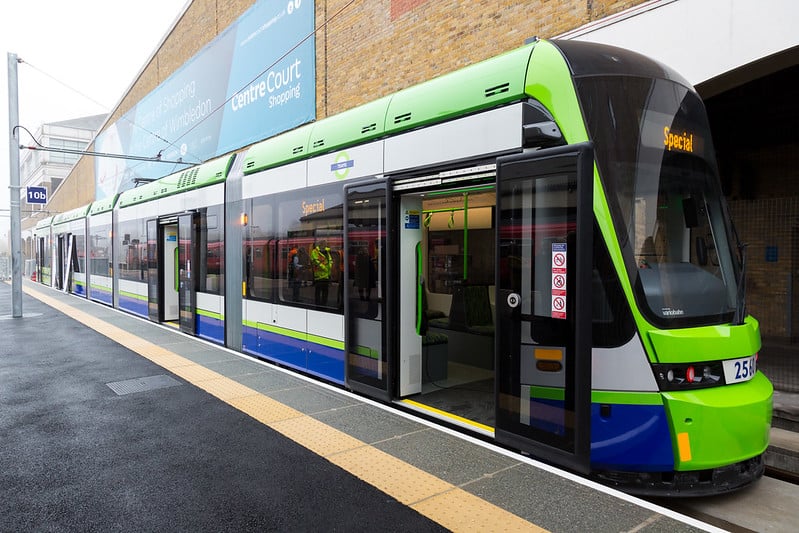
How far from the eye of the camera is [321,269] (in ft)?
20.5

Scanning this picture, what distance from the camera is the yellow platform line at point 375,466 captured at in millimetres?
3143

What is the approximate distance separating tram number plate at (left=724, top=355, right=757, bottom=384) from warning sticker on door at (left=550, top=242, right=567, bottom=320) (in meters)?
1.13

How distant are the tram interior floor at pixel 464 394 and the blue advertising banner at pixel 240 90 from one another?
8.99m

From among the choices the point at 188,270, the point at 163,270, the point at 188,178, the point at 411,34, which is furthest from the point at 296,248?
the point at 163,270

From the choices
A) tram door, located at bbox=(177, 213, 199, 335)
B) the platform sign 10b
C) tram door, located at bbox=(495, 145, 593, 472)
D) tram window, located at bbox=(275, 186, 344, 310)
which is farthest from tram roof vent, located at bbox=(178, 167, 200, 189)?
the platform sign 10b

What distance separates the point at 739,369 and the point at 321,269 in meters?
4.24

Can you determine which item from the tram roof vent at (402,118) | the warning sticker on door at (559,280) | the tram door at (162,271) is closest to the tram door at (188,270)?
the tram door at (162,271)

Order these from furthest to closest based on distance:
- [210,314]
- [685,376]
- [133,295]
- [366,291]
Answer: [133,295] → [210,314] → [366,291] → [685,376]

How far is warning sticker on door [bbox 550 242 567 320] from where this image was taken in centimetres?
361

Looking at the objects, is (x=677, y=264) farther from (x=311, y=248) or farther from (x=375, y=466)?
(x=311, y=248)

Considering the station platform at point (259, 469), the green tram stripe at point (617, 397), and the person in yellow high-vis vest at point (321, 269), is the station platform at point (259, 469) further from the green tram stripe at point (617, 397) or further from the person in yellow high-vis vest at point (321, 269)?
the person in yellow high-vis vest at point (321, 269)

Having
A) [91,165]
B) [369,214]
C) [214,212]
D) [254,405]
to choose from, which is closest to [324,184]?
[369,214]

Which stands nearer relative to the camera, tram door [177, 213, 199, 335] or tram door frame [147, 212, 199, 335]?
tram door [177, 213, 199, 335]

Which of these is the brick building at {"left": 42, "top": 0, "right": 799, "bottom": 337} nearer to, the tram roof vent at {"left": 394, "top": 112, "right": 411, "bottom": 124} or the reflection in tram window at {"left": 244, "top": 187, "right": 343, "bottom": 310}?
the tram roof vent at {"left": 394, "top": 112, "right": 411, "bottom": 124}
